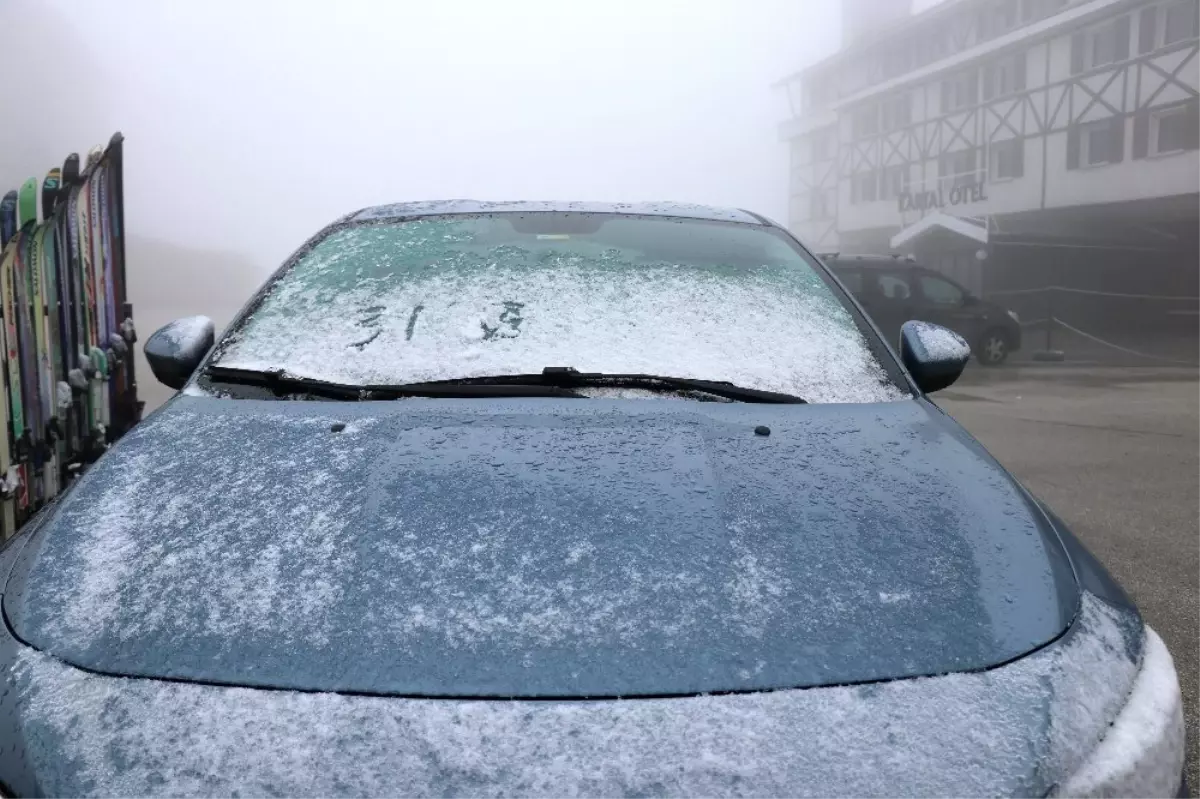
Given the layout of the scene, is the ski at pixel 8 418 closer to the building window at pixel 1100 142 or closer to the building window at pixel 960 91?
the building window at pixel 1100 142

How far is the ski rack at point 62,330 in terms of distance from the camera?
517 centimetres

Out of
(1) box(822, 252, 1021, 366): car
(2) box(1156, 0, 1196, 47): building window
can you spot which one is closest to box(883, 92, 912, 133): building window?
(2) box(1156, 0, 1196, 47): building window

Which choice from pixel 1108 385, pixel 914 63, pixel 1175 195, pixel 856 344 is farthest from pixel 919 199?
pixel 856 344

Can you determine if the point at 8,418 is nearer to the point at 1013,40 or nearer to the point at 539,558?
the point at 539,558

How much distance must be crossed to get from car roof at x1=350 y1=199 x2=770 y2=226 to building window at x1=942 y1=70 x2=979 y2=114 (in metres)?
32.5

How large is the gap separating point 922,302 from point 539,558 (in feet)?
49.1

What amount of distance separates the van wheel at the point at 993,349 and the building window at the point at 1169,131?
12.0 m

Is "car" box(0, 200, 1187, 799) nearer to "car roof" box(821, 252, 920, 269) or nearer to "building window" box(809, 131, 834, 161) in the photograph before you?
"car roof" box(821, 252, 920, 269)

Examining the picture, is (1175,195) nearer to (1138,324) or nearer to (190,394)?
(1138,324)

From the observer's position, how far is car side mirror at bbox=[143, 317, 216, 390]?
7.72ft

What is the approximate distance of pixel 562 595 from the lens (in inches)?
51.6

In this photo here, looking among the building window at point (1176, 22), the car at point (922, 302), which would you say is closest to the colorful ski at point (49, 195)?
the car at point (922, 302)

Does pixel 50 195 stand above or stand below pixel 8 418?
above

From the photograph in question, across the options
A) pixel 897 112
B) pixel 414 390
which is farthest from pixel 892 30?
pixel 414 390
